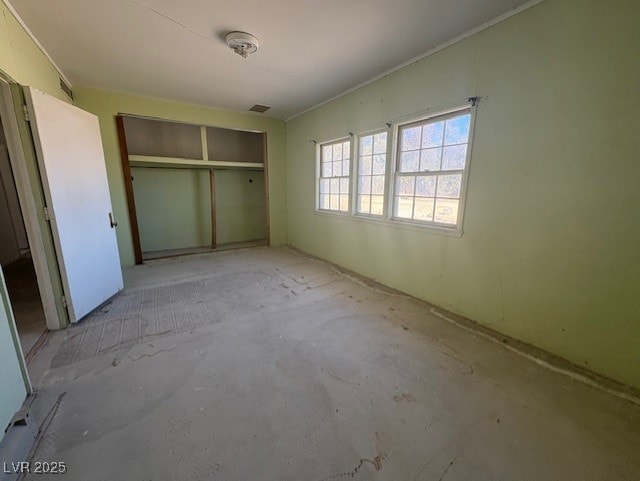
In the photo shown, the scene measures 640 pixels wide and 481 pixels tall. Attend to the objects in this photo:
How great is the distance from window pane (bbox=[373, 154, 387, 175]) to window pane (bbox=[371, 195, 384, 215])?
0.32 meters

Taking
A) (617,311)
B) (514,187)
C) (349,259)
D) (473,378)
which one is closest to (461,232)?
(514,187)

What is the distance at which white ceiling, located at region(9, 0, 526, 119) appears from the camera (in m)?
1.91

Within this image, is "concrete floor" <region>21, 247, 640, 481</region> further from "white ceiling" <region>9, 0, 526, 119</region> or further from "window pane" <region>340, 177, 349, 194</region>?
"white ceiling" <region>9, 0, 526, 119</region>

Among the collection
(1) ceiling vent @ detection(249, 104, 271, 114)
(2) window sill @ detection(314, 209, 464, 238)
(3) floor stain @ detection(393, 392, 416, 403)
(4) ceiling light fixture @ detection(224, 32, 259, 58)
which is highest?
(1) ceiling vent @ detection(249, 104, 271, 114)

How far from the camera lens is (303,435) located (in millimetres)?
1336

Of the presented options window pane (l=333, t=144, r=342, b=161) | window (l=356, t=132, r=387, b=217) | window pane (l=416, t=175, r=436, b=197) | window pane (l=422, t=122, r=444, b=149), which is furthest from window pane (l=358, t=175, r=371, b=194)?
window pane (l=422, t=122, r=444, b=149)

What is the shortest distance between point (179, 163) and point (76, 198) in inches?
88.4

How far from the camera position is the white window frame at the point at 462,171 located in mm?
2327

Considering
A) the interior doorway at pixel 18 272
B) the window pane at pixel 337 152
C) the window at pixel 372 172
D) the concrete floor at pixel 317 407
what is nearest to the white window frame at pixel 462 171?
the window at pixel 372 172

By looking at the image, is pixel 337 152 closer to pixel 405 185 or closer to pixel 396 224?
pixel 405 185

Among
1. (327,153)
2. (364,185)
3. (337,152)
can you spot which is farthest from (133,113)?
(364,185)

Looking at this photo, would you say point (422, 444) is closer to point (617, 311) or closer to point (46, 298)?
point (617, 311)

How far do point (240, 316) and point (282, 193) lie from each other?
332cm

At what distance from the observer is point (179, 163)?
14.6 ft
